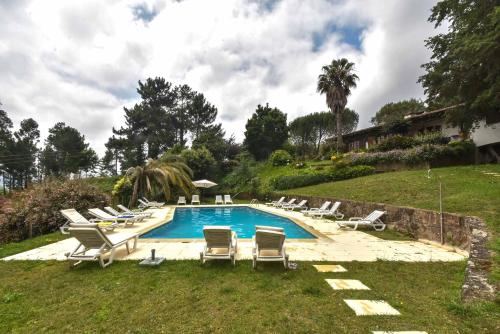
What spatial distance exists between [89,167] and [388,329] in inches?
2182

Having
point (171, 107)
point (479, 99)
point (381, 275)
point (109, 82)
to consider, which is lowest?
point (381, 275)

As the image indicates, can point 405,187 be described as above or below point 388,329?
above

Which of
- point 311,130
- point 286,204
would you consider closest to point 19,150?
point 286,204

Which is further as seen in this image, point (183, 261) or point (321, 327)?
point (183, 261)

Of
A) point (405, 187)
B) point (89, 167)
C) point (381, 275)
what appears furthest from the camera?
point (89, 167)

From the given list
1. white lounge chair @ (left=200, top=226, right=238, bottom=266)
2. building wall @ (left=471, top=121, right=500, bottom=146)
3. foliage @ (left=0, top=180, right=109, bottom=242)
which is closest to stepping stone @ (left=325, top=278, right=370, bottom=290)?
white lounge chair @ (left=200, top=226, right=238, bottom=266)

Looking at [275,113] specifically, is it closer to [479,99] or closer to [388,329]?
[479,99]

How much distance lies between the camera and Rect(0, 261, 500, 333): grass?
120 inches

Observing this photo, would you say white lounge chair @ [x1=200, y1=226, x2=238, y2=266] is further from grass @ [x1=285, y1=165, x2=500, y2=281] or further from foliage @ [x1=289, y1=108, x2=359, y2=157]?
foliage @ [x1=289, y1=108, x2=359, y2=157]

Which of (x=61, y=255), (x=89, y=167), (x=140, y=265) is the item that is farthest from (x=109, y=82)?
(x=89, y=167)

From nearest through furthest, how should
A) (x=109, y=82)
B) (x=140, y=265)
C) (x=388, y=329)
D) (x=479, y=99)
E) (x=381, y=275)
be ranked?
(x=388, y=329) < (x=381, y=275) < (x=140, y=265) < (x=479, y=99) < (x=109, y=82)

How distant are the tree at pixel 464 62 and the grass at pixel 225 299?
7604 mm

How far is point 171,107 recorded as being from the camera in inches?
1766

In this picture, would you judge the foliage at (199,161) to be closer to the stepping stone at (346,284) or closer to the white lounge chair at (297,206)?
the white lounge chair at (297,206)
